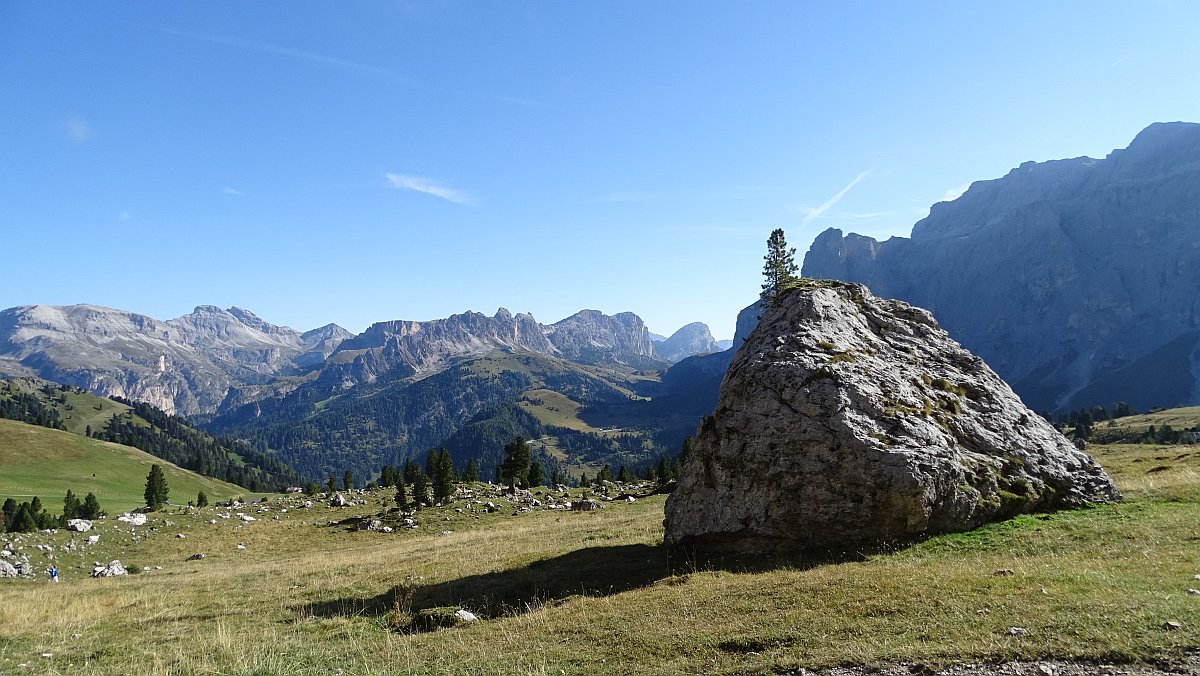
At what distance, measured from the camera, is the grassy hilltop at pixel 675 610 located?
11102 millimetres

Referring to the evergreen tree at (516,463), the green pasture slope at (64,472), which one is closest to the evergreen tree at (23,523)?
the evergreen tree at (516,463)

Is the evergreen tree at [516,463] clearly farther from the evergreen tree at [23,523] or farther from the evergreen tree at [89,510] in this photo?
the evergreen tree at [89,510]

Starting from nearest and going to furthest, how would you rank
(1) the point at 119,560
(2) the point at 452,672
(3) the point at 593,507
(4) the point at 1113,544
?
(2) the point at 452,672 → (4) the point at 1113,544 → (1) the point at 119,560 → (3) the point at 593,507

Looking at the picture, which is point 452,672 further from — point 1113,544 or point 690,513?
point 1113,544

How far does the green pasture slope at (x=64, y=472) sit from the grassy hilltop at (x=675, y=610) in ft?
484

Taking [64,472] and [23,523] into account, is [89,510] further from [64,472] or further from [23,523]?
[64,472]

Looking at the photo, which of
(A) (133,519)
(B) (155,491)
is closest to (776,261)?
(A) (133,519)

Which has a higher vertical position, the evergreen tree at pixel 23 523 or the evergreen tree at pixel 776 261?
the evergreen tree at pixel 776 261

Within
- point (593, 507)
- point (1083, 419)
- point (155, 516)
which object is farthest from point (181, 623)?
point (1083, 419)

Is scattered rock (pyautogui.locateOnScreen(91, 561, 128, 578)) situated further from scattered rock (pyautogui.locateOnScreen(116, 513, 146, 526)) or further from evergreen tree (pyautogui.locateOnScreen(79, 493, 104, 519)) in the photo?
evergreen tree (pyautogui.locateOnScreen(79, 493, 104, 519))

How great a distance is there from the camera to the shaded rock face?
20.4 meters

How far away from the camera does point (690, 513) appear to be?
23.9m

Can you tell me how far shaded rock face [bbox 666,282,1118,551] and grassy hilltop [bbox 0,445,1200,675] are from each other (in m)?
1.37

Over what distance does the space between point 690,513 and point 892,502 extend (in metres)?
7.80
